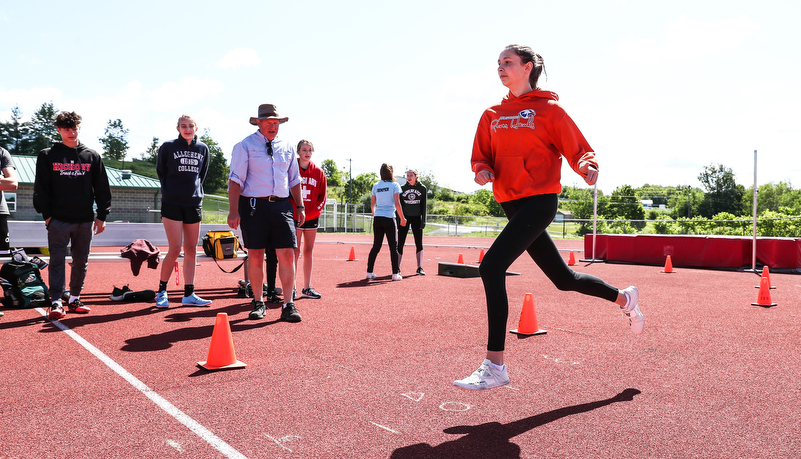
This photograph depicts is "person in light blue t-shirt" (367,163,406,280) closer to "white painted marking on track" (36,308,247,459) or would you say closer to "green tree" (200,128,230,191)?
"white painted marking on track" (36,308,247,459)

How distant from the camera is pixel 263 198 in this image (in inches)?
251

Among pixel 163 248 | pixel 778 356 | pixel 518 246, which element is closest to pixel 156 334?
pixel 518 246

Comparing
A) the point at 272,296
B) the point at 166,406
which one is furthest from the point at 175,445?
the point at 272,296

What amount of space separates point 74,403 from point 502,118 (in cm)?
318

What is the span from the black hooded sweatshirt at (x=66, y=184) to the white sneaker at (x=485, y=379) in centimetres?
491

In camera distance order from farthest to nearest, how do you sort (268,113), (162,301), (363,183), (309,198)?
(363,183) → (309,198) → (162,301) → (268,113)

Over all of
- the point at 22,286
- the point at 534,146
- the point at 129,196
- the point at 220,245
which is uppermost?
the point at 129,196

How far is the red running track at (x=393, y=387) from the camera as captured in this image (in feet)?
9.94

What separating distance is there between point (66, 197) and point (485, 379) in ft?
17.2

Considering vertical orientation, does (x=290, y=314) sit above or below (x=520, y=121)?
below

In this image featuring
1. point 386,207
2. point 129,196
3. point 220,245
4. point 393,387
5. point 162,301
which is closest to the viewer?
point 393,387

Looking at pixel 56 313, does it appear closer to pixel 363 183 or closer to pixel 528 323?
pixel 528 323

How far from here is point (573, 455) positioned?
289 centimetres

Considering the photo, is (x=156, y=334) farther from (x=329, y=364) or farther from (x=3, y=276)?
(x=3, y=276)
